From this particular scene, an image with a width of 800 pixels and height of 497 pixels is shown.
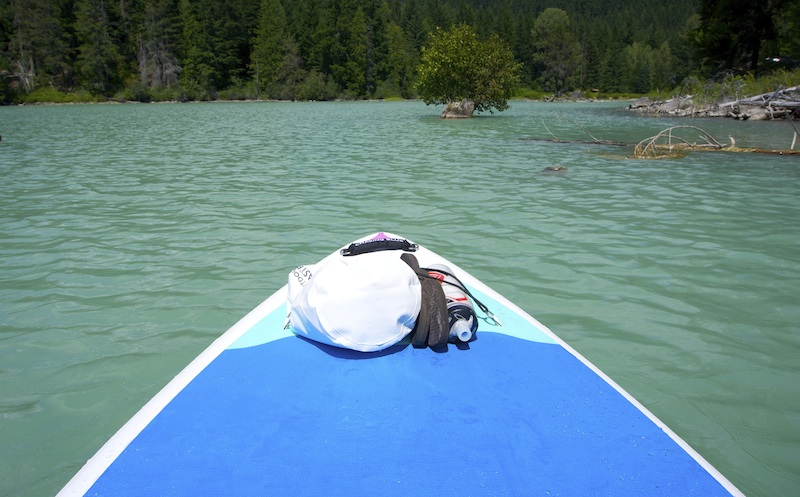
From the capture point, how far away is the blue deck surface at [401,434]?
1.96 metres

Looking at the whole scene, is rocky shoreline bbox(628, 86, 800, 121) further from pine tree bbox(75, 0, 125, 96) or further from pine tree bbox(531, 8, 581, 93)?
pine tree bbox(75, 0, 125, 96)

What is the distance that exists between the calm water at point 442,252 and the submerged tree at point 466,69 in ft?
62.1

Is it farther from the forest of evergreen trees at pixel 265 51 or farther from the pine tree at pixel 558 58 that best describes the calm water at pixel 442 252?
the pine tree at pixel 558 58

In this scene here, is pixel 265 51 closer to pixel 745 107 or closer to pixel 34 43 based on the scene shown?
pixel 34 43

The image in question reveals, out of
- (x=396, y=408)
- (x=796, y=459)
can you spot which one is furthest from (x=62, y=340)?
(x=796, y=459)

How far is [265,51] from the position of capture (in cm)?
7669

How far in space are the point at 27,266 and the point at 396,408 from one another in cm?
502

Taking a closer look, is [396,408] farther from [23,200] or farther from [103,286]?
[23,200]

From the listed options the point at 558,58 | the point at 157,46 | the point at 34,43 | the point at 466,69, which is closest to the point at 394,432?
the point at 466,69

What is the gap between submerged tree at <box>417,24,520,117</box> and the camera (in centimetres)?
2981

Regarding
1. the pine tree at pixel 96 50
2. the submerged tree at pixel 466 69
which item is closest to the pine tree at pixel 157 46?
the pine tree at pixel 96 50

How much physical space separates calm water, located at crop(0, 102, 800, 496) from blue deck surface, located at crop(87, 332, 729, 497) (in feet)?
2.77

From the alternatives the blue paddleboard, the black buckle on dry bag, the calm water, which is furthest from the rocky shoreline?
the blue paddleboard

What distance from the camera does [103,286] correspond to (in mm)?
5062
